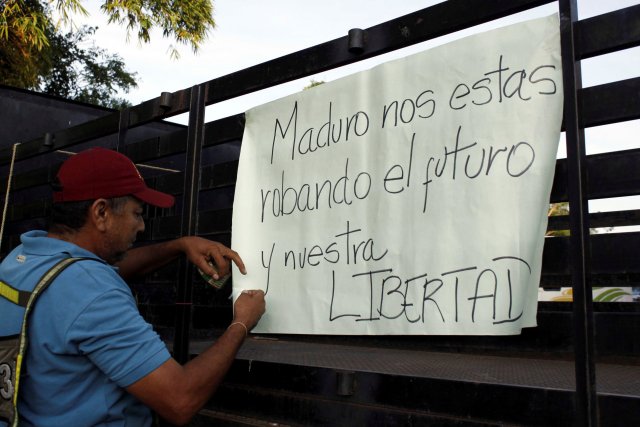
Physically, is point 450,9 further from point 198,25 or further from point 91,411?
point 198,25

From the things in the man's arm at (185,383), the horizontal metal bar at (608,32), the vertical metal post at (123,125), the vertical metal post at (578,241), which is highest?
the vertical metal post at (123,125)

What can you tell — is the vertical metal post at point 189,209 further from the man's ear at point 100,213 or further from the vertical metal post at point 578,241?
the vertical metal post at point 578,241

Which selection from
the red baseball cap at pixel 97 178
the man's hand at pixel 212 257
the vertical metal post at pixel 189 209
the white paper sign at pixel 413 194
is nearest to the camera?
the white paper sign at pixel 413 194

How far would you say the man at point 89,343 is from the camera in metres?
1.70

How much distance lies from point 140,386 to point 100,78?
21.6 meters

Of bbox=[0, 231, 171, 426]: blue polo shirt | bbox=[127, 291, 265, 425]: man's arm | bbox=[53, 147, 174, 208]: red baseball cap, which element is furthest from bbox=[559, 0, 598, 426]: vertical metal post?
bbox=[53, 147, 174, 208]: red baseball cap

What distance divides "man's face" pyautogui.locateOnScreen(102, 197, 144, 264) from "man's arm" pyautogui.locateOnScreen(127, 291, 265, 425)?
501mm

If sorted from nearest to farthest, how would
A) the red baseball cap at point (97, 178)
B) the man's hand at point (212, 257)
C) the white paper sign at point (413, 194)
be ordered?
the white paper sign at point (413, 194), the red baseball cap at point (97, 178), the man's hand at point (212, 257)

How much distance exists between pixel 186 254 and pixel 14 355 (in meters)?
0.85

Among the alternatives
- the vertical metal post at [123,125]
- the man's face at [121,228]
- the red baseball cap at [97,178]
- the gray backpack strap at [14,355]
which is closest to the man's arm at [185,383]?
the gray backpack strap at [14,355]

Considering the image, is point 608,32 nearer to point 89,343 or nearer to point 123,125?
point 89,343

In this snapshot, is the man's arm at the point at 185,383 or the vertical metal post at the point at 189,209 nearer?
the man's arm at the point at 185,383

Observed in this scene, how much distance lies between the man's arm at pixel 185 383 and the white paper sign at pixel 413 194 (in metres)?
0.33

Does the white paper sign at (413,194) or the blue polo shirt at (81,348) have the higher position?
the white paper sign at (413,194)
